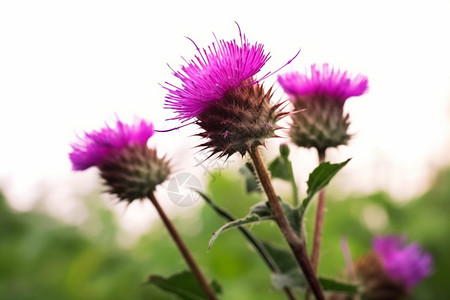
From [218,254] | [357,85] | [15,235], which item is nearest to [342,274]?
[357,85]

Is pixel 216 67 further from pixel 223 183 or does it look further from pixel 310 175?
pixel 223 183

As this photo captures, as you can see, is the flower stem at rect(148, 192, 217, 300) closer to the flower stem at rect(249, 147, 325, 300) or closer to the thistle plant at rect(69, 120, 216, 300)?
the thistle plant at rect(69, 120, 216, 300)

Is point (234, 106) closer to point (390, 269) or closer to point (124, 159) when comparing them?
point (124, 159)

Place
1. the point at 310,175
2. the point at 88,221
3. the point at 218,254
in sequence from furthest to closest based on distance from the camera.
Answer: the point at 88,221
the point at 218,254
the point at 310,175

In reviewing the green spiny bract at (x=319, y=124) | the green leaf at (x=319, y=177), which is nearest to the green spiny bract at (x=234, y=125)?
the green leaf at (x=319, y=177)

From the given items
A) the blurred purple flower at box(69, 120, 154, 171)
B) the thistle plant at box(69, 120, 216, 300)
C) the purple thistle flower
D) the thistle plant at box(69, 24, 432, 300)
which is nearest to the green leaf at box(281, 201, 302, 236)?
the thistle plant at box(69, 24, 432, 300)

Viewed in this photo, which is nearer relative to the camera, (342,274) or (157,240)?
(342,274)

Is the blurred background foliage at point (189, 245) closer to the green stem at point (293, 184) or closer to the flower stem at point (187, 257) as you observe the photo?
the green stem at point (293, 184)
